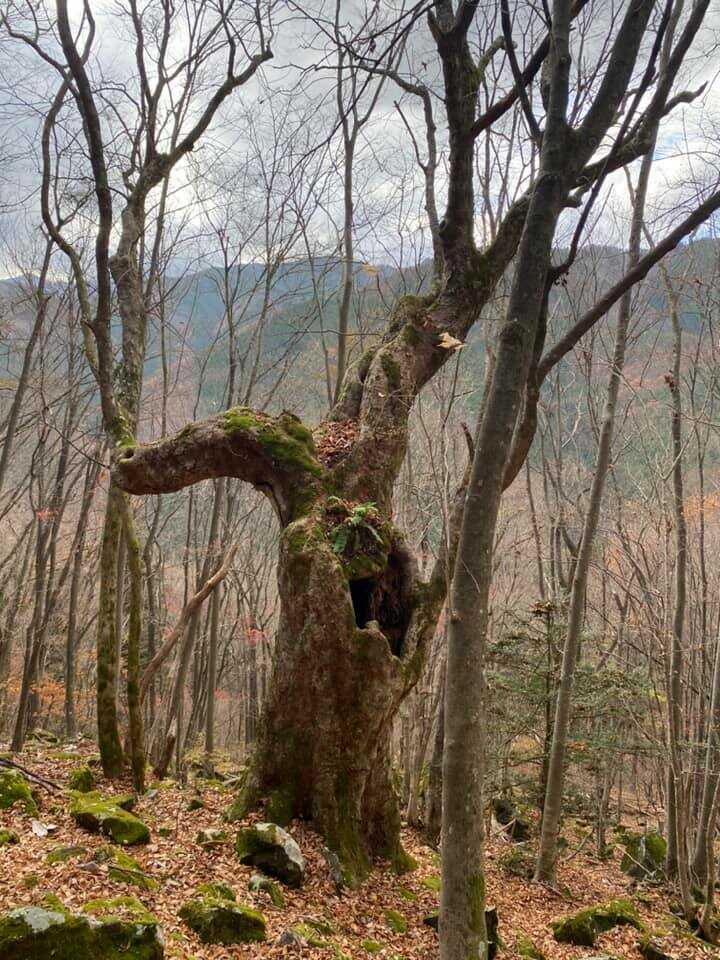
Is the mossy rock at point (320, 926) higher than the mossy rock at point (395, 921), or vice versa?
the mossy rock at point (320, 926)

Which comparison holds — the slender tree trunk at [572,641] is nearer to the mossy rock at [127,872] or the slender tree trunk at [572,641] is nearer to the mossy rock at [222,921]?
the mossy rock at [222,921]

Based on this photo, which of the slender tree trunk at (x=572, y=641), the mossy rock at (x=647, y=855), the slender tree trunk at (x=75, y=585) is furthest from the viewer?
the slender tree trunk at (x=75, y=585)

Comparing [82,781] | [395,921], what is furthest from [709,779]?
[82,781]

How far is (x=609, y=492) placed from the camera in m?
11.3

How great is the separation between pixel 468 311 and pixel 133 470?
360 centimetres

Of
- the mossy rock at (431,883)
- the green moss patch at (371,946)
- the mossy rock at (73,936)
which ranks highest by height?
the mossy rock at (73,936)

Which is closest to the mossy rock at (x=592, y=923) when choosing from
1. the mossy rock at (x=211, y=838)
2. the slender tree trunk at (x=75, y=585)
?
the mossy rock at (x=211, y=838)

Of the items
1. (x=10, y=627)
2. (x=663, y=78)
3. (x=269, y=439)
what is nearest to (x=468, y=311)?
(x=269, y=439)

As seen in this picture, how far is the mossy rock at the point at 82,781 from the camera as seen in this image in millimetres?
5312

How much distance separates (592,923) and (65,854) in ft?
14.5

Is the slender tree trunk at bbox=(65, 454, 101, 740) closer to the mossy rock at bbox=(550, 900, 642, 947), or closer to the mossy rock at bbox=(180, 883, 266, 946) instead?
the mossy rock at bbox=(180, 883, 266, 946)

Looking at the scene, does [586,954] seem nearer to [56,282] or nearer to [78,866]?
[78,866]

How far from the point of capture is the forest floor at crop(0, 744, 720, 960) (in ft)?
11.3

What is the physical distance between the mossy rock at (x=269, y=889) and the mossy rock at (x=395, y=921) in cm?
81
